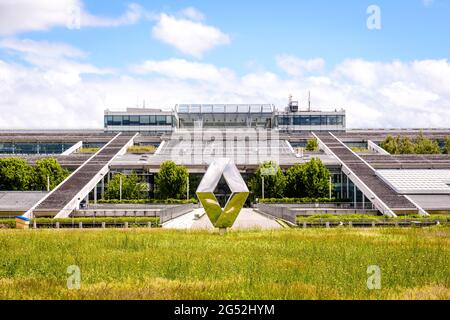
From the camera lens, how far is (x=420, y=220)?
44.1 metres

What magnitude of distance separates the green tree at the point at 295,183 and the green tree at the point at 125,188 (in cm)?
2157

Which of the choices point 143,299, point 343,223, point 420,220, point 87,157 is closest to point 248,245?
point 143,299

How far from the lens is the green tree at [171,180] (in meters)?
82.9

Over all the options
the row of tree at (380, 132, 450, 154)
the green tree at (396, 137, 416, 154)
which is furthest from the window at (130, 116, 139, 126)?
the green tree at (396, 137, 416, 154)

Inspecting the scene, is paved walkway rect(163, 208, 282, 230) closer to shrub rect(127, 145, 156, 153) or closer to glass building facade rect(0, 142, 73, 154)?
shrub rect(127, 145, 156, 153)

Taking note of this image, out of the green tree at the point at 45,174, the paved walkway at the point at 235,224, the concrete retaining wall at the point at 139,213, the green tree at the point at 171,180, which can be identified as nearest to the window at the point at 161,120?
the green tree at the point at 171,180

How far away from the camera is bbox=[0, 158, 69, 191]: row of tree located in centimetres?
7950

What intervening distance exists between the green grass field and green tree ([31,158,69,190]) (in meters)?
57.8

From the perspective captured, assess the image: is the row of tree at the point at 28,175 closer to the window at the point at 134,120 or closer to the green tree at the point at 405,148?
A: the window at the point at 134,120

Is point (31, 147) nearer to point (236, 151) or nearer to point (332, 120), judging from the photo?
point (236, 151)

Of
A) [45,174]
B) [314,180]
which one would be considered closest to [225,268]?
[314,180]
